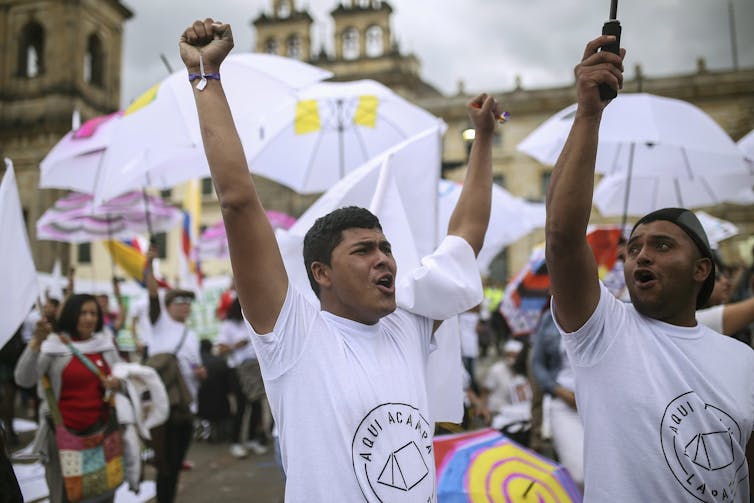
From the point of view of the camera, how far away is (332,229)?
2.11 meters

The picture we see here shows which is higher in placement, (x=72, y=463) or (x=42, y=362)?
(x=42, y=362)

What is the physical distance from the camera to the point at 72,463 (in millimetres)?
3803

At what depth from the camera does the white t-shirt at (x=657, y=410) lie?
1894 mm

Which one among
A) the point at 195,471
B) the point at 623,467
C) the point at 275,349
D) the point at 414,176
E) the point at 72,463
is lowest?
the point at 195,471

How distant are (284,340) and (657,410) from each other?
116 centimetres

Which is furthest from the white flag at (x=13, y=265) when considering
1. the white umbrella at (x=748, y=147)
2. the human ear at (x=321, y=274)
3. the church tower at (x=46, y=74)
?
the church tower at (x=46, y=74)

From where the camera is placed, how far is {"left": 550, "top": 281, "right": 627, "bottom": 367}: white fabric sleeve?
6.50 ft

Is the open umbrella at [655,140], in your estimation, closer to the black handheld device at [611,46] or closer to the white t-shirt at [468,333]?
the white t-shirt at [468,333]

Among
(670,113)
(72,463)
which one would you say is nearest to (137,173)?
(72,463)

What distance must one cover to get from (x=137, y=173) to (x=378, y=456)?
3.44 m

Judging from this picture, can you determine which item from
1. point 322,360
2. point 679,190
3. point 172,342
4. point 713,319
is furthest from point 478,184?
point 679,190

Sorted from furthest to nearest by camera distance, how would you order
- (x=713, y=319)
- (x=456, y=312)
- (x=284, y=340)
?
(x=713, y=319), (x=456, y=312), (x=284, y=340)

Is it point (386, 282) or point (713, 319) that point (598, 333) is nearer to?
point (386, 282)

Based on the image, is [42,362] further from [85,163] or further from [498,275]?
[498,275]
